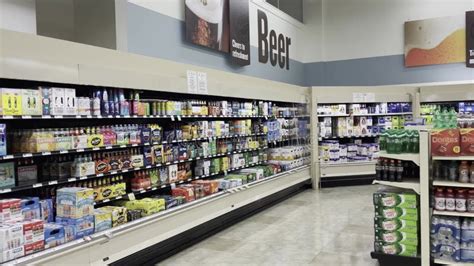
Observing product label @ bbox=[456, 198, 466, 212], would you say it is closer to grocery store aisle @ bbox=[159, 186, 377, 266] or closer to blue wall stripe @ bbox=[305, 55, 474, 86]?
grocery store aisle @ bbox=[159, 186, 377, 266]

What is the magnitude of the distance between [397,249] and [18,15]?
5587 millimetres

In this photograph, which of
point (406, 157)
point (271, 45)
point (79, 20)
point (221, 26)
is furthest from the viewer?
point (271, 45)

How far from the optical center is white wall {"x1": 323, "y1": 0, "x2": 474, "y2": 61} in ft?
34.2

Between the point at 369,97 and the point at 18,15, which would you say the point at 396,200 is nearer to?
the point at 18,15

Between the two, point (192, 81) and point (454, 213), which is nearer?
point (454, 213)

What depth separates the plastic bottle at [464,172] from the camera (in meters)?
3.68

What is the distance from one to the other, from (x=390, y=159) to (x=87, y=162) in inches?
125

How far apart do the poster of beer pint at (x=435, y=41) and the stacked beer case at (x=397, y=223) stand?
7.66 metres

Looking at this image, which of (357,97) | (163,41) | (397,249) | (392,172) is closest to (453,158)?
(392,172)

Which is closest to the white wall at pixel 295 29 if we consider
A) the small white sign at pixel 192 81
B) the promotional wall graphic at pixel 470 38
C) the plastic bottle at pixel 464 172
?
the small white sign at pixel 192 81

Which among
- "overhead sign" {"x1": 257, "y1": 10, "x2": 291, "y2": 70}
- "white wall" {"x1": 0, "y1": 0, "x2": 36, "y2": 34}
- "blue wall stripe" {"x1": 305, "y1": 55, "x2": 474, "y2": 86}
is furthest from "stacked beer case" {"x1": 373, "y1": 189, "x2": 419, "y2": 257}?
"blue wall stripe" {"x1": 305, "y1": 55, "x2": 474, "y2": 86}

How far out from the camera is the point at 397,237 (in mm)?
3988

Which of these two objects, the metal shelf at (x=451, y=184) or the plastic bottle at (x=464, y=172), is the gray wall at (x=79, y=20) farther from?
the plastic bottle at (x=464, y=172)

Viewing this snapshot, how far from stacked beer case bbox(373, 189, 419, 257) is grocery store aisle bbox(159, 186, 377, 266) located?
44cm
